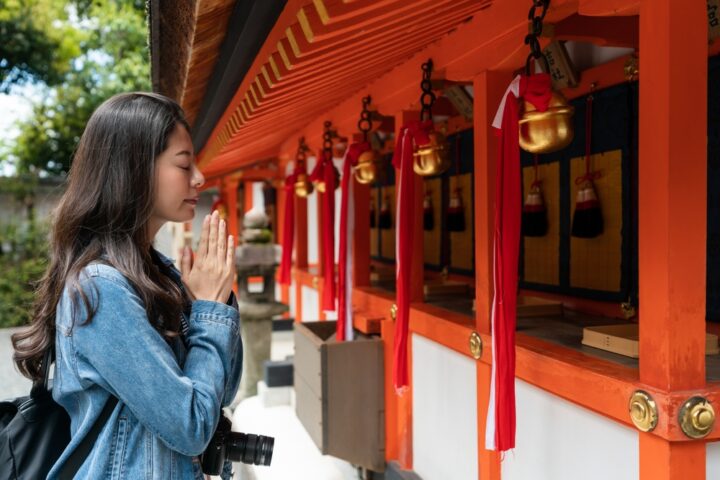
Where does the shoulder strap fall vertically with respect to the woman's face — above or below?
below

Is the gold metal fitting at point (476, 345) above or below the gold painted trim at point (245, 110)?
below

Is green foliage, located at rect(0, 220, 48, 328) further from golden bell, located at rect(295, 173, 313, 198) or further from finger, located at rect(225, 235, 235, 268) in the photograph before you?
finger, located at rect(225, 235, 235, 268)

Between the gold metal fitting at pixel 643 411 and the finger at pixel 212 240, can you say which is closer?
the finger at pixel 212 240

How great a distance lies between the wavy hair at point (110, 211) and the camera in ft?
4.56

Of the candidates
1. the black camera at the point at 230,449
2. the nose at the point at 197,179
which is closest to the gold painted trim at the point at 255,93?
the nose at the point at 197,179

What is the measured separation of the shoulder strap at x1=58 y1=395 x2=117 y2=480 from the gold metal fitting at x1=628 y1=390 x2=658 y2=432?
153cm

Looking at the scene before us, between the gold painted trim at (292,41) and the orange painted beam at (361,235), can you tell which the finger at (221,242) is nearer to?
the gold painted trim at (292,41)

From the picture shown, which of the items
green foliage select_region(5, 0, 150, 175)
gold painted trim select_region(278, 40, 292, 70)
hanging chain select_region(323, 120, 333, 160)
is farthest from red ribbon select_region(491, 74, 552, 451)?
green foliage select_region(5, 0, 150, 175)

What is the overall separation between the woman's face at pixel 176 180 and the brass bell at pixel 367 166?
2.92 metres

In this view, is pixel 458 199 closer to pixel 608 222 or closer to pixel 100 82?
pixel 608 222

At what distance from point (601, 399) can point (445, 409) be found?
161cm

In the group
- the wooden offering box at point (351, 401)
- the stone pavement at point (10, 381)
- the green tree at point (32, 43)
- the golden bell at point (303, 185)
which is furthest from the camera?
the green tree at point (32, 43)

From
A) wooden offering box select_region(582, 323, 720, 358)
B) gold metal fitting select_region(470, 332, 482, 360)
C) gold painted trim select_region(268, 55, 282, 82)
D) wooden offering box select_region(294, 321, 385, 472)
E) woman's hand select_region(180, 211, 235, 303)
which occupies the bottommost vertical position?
wooden offering box select_region(294, 321, 385, 472)

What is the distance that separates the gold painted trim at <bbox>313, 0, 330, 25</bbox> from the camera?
1987 millimetres
